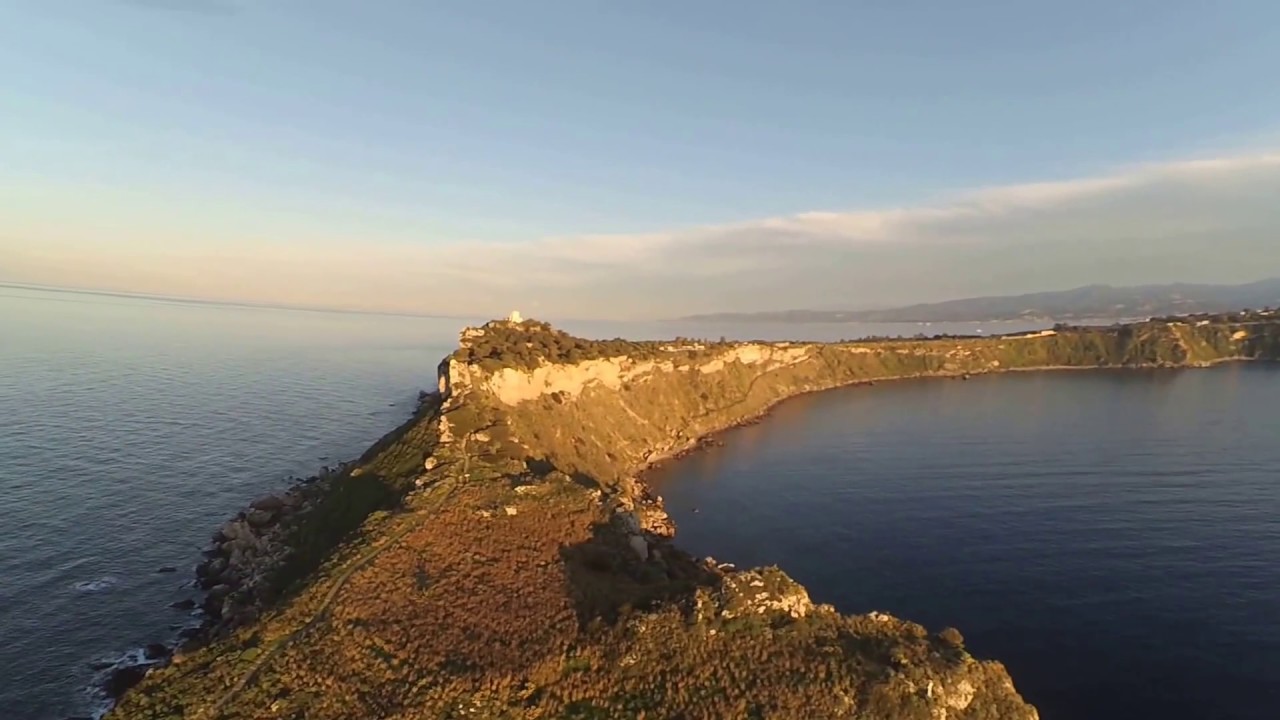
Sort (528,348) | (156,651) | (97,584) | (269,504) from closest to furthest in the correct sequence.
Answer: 1. (156,651)
2. (97,584)
3. (269,504)
4. (528,348)

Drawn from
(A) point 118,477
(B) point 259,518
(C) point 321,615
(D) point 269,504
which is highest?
(C) point 321,615

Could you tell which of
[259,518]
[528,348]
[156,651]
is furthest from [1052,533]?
[259,518]

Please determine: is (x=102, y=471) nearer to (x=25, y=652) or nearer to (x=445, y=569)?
(x=25, y=652)

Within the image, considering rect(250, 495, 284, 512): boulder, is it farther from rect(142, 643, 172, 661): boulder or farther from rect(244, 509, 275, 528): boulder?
rect(142, 643, 172, 661): boulder

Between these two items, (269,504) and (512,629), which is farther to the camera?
(269,504)

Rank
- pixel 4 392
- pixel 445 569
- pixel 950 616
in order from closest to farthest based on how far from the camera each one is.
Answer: pixel 445 569 → pixel 950 616 → pixel 4 392

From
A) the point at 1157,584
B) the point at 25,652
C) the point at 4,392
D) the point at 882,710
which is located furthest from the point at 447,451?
the point at 4,392

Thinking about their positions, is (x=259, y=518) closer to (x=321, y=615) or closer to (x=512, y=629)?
(x=321, y=615)
